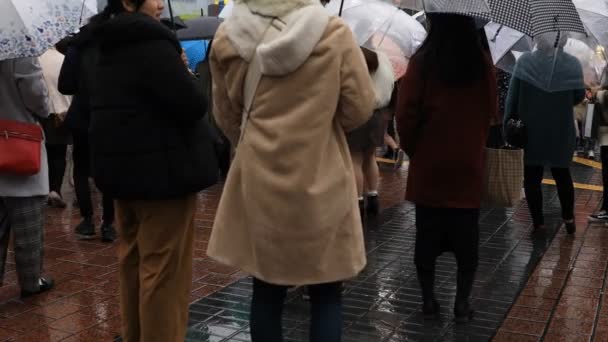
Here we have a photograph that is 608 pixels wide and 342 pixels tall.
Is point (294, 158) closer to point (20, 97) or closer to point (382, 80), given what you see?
point (382, 80)

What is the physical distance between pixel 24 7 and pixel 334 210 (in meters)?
2.25

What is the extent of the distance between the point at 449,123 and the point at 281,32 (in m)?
1.51

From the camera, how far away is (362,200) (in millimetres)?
6805

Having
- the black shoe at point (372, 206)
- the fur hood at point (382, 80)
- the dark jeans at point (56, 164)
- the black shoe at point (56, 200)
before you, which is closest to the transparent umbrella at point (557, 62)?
the fur hood at point (382, 80)

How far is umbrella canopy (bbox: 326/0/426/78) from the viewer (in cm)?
572

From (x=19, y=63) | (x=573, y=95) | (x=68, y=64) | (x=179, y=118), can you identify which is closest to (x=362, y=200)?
(x=573, y=95)

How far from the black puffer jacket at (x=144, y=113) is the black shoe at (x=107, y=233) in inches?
120

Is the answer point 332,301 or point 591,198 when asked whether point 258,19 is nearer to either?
point 332,301

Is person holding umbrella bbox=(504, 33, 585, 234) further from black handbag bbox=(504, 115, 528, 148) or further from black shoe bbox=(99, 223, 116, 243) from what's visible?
black shoe bbox=(99, 223, 116, 243)

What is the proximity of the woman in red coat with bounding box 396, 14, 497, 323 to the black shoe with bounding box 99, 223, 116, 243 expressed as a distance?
2.93 m

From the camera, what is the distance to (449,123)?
13.7 feet

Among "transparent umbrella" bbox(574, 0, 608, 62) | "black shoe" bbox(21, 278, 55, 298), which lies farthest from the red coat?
"black shoe" bbox(21, 278, 55, 298)

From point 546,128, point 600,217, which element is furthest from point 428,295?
point 600,217

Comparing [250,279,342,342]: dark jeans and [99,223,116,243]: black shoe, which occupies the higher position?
[250,279,342,342]: dark jeans
